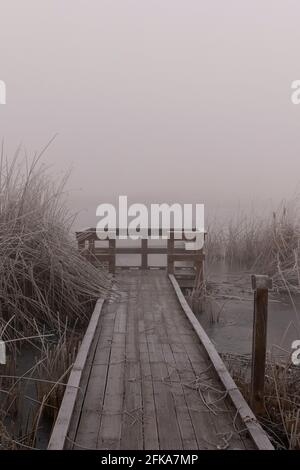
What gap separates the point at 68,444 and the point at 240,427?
1.06m

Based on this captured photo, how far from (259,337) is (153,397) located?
85 centimetres

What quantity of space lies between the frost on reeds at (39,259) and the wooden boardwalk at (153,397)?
870mm

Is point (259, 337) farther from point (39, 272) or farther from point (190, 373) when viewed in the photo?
point (39, 272)

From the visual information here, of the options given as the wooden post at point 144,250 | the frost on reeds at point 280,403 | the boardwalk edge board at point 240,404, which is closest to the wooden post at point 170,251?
the wooden post at point 144,250

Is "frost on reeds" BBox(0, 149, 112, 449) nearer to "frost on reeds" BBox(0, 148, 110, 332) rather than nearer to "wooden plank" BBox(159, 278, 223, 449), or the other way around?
"frost on reeds" BBox(0, 148, 110, 332)

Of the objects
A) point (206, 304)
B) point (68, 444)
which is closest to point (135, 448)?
point (68, 444)

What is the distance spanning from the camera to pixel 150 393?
3.95 meters

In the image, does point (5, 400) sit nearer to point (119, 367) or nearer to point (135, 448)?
point (119, 367)

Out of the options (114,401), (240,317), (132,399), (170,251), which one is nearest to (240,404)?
(132,399)

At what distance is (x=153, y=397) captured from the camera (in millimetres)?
3879

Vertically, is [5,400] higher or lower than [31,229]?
lower

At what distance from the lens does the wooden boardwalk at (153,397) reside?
326 centimetres

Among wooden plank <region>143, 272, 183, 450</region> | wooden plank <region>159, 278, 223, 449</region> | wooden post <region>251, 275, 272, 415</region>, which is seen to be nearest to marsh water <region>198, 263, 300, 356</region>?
wooden plank <region>159, 278, 223, 449</region>

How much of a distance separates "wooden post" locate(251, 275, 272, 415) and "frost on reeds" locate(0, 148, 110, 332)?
9.53 feet
